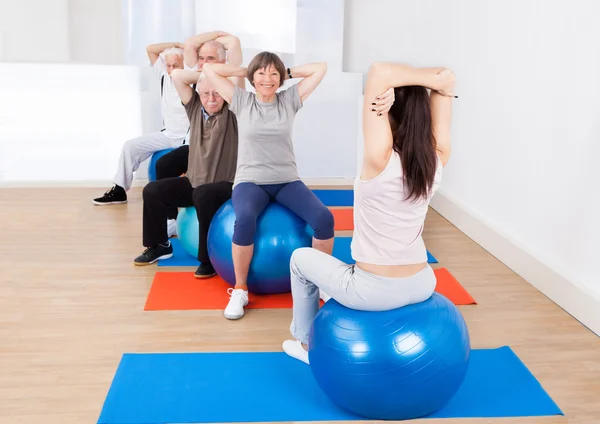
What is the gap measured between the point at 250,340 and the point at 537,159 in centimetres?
175

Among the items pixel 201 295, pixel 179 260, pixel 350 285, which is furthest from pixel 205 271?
pixel 350 285

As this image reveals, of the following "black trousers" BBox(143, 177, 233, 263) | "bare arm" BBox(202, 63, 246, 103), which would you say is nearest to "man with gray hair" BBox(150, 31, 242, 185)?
"bare arm" BBox(202, 63, 246, 103)

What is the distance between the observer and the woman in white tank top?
181 centimetres

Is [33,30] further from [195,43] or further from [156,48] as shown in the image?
[195,43]

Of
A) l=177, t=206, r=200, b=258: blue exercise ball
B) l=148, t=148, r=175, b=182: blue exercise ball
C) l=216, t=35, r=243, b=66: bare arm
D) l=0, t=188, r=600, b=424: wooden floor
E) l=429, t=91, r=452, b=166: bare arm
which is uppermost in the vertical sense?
l=216, t=35, r=243, b=66: bare arm

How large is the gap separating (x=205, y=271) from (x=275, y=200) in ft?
1.95

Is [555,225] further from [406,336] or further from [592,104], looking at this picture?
[406,336]

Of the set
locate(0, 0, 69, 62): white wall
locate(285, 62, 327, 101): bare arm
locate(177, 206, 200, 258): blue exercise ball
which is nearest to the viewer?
locate(285, 62, 327, 101): bare arm

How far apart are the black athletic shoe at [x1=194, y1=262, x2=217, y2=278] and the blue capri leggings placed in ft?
1.63

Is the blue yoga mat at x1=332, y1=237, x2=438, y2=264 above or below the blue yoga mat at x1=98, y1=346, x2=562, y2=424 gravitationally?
above

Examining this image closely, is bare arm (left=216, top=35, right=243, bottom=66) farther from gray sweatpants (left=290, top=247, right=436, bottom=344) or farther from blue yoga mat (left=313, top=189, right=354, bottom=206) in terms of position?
blue yoga mat (left=313, top=189, right=354, bottom=206)

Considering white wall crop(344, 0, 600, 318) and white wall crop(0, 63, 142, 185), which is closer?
white wall crop(344, 0, 600, 318)

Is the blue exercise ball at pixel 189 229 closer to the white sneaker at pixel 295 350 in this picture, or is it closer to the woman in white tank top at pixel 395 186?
the white sneaker at pixel 295 350

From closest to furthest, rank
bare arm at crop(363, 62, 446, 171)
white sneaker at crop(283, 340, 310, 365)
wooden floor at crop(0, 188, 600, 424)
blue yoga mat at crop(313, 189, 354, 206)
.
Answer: bare arm at crop(363, 62, 446, 171) → wooden floor at crop(0, 188, 600, 424) → white sneaker at crop(283, 340, 310, 365) → blue yoga mat at crop(313, 189, 354, 206)
